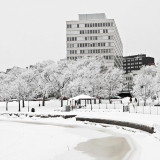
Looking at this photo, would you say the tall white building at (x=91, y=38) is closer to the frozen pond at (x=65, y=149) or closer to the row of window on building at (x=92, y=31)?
the row of window on building at (x=92, y=31)

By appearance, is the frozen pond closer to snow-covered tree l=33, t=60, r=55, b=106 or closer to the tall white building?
snow-covered tree l=33, t=60, r=55, b=106

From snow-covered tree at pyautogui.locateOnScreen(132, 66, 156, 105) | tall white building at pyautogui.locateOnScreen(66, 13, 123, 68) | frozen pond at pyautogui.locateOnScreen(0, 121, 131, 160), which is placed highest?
tall white building at pyautogui.locateOnScreen(66, 13, 123, 68)

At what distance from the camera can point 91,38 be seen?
476ft

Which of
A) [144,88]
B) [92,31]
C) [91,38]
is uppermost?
[92,31]

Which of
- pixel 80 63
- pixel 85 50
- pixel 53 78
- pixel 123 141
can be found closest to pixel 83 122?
pixel 123 141

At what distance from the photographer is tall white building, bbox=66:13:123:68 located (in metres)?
144

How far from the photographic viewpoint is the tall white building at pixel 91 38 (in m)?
144

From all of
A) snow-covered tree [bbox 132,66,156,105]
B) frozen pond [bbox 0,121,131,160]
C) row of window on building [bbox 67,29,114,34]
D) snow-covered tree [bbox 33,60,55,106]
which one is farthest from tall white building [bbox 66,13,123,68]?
frozen pond [bbox 0,121,131,160]

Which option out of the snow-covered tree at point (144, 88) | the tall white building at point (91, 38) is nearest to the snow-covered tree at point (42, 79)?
the snow-covered tree at point (144, 88)

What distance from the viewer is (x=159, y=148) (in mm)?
18453
